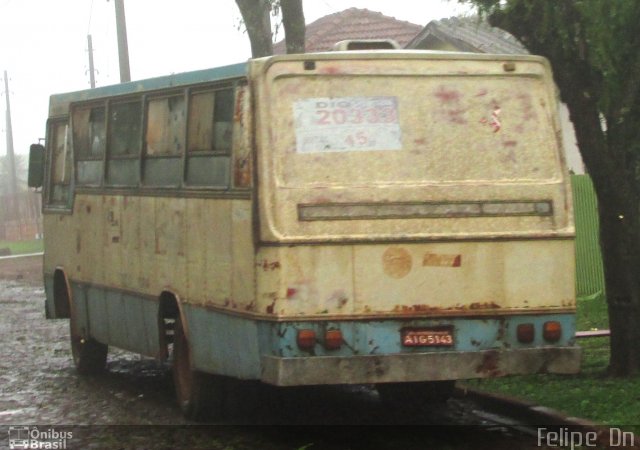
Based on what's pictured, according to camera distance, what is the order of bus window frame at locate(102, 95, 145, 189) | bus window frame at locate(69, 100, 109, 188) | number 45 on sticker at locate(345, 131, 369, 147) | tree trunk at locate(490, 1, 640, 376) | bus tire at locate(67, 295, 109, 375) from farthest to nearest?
1. bus tire at locate(67, 295, 109, 375)
2. bus window frame at locate(69, 100, 109, 188)
3. bus window frame at locate(102, 95, 145, 189)
4. tree trunk at locate(490, 1, 640, 376)
5. number 45 on sticker at locate(345, 131, 369, 147)

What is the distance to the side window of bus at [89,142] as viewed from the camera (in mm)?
14016

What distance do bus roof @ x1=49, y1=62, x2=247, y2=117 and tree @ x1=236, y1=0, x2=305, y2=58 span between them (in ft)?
10.4

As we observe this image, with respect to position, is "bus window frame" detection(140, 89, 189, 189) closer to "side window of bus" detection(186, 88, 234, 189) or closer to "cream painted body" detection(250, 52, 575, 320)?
"side window of bus" detection(186, 88, 234, 189)

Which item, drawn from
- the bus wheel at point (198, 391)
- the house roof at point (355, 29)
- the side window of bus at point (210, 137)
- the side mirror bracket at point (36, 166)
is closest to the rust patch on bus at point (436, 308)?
the side window of bus at point (210, 137)

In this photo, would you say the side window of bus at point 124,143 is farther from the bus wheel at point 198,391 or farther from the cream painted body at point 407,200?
the cream painted body at point 407,200

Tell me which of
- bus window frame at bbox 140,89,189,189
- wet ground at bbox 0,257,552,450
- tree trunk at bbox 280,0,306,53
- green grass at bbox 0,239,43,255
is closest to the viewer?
wet ground at bbox 0,257,552,450

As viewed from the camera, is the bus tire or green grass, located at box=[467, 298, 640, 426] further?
the bus tire

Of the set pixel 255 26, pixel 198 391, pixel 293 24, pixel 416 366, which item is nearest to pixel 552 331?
pixel 416 366

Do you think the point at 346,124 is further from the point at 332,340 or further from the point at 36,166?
the point at 36,166

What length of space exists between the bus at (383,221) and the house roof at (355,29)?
103 feet

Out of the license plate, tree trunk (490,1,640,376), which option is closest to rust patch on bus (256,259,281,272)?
the license plate

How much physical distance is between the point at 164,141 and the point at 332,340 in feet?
9.64

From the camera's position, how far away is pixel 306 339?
32.6 ft

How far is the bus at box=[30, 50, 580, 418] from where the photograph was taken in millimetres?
9984
